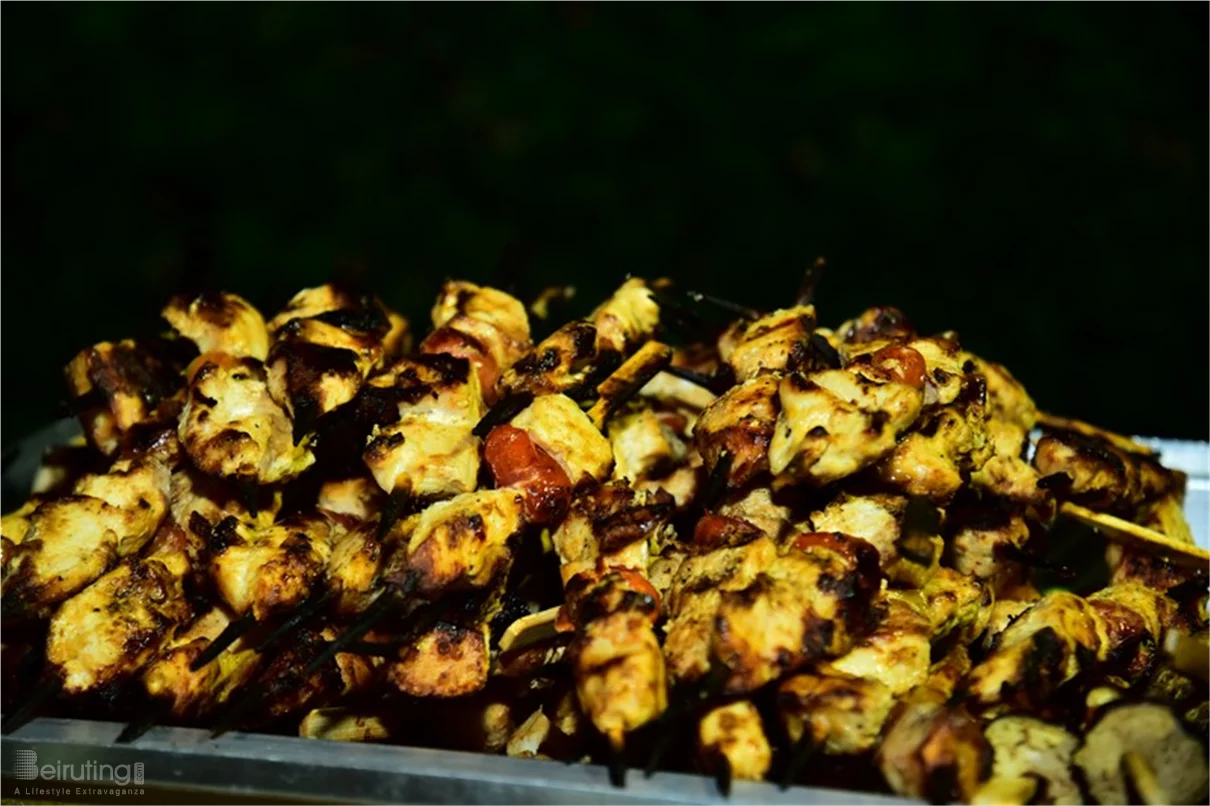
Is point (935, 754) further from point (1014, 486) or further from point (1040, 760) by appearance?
point (1014, 486)

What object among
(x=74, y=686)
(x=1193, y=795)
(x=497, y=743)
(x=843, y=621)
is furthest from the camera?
(x=497, y=743)

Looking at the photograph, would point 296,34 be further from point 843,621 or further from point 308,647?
point 843,621

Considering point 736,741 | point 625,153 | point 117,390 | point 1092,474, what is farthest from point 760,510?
point 625,153

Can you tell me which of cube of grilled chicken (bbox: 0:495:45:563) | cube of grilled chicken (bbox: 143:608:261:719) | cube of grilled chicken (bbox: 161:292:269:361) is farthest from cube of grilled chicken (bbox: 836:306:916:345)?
cube of grilled chicken (bbox: 0:495:45:563)

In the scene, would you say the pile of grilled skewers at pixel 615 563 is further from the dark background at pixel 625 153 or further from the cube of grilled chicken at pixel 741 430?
the dark background at pixel 625 153

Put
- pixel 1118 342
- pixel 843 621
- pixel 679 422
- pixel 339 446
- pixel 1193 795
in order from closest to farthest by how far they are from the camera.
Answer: pixel 1193 795 → pixel 843 621 → pixel 339 446 → pixel 679 422 → pixel 1118 342

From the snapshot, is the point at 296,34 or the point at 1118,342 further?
the point at 296,34

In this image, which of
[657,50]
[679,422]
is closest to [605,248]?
[657,50]
